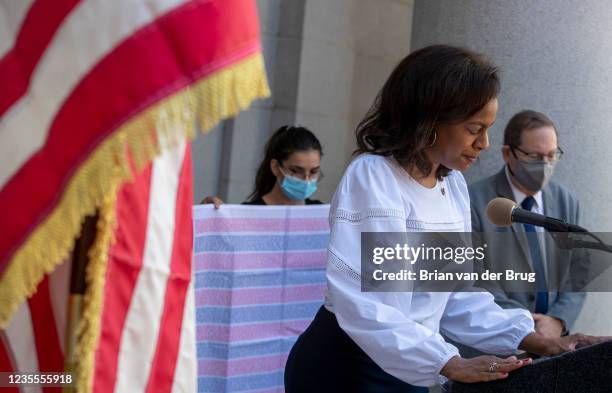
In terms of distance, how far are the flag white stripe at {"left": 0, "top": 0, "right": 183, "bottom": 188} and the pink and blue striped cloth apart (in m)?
2.77

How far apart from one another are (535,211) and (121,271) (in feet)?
11.4

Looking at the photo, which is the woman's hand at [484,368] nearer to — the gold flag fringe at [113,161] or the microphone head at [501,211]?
the microphone head at [501,211]

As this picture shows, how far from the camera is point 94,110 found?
190cm

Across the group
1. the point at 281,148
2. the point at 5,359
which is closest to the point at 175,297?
the point at 5,359

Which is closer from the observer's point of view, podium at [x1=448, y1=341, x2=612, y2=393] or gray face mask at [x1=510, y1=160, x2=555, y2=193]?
podium at [x1=448, y1=341, x2=612, y2=393]

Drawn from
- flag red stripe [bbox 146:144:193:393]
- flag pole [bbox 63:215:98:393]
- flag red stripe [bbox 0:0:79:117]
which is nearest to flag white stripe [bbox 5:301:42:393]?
flag pole [bbox 63:215:98:393]

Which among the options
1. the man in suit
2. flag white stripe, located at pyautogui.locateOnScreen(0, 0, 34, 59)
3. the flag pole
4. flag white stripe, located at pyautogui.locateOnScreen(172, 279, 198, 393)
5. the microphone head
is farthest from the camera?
the man in suit

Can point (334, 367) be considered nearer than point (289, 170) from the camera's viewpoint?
Yes

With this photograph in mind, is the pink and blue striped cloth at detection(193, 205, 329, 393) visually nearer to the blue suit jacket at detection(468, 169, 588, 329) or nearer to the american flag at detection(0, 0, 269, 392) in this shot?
the blue suit jacket at detection(468, 169, 588, 329)

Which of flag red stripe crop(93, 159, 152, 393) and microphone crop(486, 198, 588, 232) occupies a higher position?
microphone crop(486, 198, 588, 232)

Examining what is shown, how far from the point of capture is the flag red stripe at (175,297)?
233 centimetres

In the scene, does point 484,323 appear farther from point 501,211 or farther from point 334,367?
point 334,367

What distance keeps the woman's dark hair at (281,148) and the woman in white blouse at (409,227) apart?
201 centimetres

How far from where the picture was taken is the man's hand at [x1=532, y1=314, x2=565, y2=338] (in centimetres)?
460
